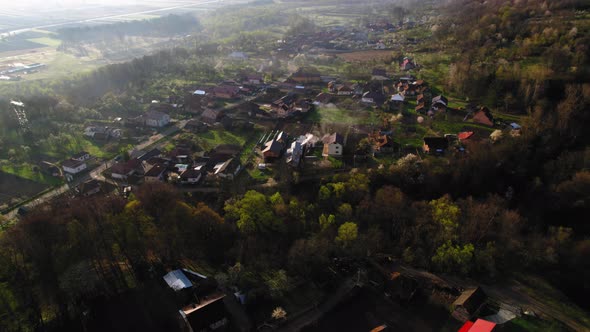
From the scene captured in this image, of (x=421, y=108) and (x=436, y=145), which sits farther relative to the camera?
(x=421, y=108)

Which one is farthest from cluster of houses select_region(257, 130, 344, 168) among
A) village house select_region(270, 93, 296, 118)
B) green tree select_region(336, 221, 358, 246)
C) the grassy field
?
the grassy field

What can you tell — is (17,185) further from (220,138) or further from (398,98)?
(398,98)

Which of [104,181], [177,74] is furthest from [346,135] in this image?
[177,74]

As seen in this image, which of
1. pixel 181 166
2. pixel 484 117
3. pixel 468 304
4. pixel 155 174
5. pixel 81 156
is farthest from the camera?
pixel 484 117

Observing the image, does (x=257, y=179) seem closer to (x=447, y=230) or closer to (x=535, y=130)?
(x=447, y=230)

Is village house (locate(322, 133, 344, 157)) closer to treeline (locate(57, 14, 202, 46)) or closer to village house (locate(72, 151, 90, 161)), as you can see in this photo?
village house (locate(72, 151, 90, 161))

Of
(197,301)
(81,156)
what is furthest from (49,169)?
(197,301)

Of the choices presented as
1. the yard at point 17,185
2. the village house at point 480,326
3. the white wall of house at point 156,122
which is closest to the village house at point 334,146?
the village house at point 480,326
